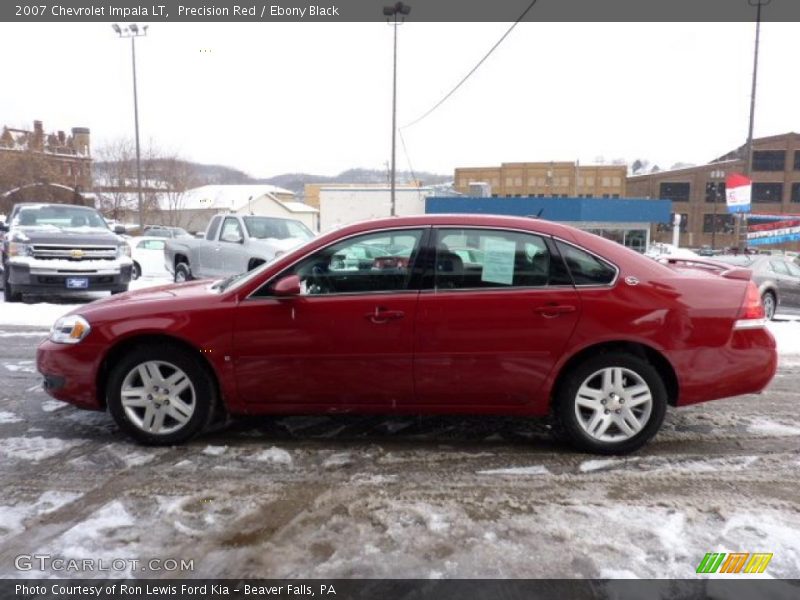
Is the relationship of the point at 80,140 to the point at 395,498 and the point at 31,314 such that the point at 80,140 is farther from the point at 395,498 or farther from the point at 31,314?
the point at 395,498

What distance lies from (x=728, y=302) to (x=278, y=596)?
324 centimetres

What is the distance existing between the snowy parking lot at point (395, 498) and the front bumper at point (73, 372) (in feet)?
1.10

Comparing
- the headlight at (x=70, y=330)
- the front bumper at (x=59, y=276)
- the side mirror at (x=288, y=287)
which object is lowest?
the front bumper at (x=59, y=276)

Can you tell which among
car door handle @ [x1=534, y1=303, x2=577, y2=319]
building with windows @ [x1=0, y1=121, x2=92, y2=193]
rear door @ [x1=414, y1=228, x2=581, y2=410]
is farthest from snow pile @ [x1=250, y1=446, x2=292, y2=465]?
building with windows @ [x1=0, y1=121, x2=92, y2=193]

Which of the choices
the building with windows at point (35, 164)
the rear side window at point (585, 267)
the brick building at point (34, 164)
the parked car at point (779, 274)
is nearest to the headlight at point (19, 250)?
the rear side window at point (585, 267)

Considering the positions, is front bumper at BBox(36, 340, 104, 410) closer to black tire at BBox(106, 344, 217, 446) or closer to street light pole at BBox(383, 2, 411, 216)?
black tire at BBox(106, 344, 217, 446)

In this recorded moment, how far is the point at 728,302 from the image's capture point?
13.1 ft

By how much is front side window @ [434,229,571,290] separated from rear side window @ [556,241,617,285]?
0.07 m

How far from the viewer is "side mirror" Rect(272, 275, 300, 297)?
3871 millimetres

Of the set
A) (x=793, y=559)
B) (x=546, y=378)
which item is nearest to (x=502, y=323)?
(x=546, y=378)

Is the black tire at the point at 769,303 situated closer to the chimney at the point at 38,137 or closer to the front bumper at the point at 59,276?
the front bumper at the point at 59,276

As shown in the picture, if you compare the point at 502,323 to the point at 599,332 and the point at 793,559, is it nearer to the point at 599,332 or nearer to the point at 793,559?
the point at 599,332

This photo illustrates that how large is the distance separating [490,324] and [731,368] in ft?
5.28

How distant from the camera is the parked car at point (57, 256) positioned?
33.9 ft
